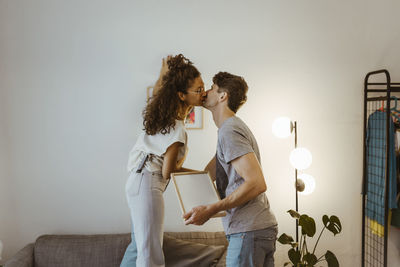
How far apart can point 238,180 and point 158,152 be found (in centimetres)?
54

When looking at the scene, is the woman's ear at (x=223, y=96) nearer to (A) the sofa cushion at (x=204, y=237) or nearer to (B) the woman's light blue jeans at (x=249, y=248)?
(B) the woman's light blue jeans at (x=249, y=248)

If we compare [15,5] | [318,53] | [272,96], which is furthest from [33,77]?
[318,53]

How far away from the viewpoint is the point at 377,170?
268cm

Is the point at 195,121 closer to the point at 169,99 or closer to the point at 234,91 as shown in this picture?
the point at 169,99

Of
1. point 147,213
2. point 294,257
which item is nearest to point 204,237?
point 294,257

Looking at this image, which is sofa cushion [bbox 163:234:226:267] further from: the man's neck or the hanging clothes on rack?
the hanging clothes on rack

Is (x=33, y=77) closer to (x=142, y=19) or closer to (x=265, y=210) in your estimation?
(x=142, y=19)

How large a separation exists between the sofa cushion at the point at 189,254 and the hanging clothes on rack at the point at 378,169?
1262mm

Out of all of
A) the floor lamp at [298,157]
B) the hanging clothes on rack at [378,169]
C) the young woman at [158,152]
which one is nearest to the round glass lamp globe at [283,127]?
the floor lamp at [298,157]

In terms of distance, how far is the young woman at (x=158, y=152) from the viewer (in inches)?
73.7

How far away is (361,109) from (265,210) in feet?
5.89

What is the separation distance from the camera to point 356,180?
2.93 meters

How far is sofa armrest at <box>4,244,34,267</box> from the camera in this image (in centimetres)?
231

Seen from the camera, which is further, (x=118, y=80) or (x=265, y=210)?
(x=118, y=80)
